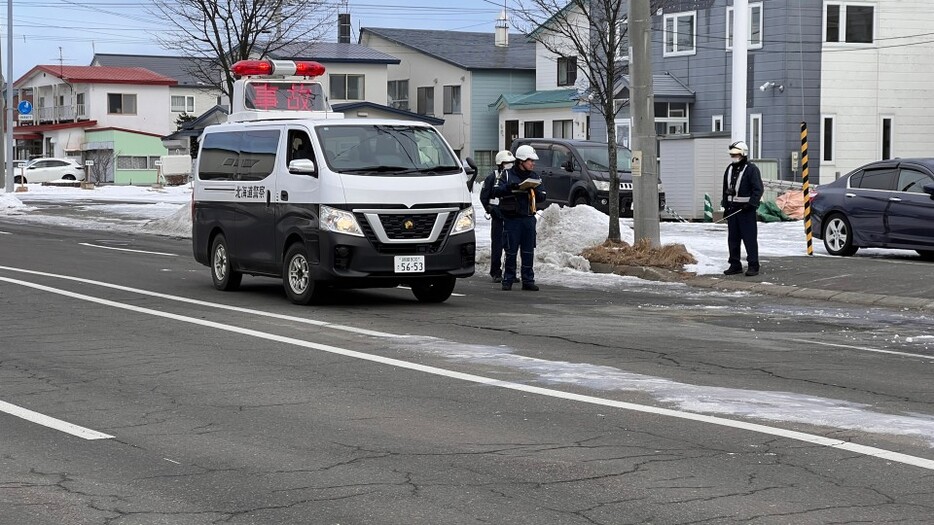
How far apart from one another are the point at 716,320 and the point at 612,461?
7.13 metres

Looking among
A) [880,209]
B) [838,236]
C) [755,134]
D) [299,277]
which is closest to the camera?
[299,277]

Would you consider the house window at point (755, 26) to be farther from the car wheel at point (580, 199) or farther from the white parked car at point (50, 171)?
the white parked car at point (50, 171)

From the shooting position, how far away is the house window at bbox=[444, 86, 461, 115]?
63.8m

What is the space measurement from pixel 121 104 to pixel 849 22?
5279cm

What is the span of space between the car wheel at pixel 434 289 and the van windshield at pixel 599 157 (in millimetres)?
16063

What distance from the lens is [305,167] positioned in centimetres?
1452

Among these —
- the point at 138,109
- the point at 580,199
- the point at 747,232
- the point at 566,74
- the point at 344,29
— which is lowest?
the point at 747,232

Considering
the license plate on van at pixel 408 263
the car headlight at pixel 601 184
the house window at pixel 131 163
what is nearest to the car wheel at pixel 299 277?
the license plate on van at pixel 408 263

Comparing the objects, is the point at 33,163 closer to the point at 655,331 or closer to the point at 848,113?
the point at 848,113

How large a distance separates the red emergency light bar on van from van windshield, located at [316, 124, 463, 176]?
4.92 metres

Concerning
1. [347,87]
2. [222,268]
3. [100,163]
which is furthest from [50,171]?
[222,268]

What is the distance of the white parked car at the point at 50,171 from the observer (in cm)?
6694

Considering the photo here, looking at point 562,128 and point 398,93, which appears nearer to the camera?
point 562,128

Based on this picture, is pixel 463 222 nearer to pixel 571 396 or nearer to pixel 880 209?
pixel 571 396
